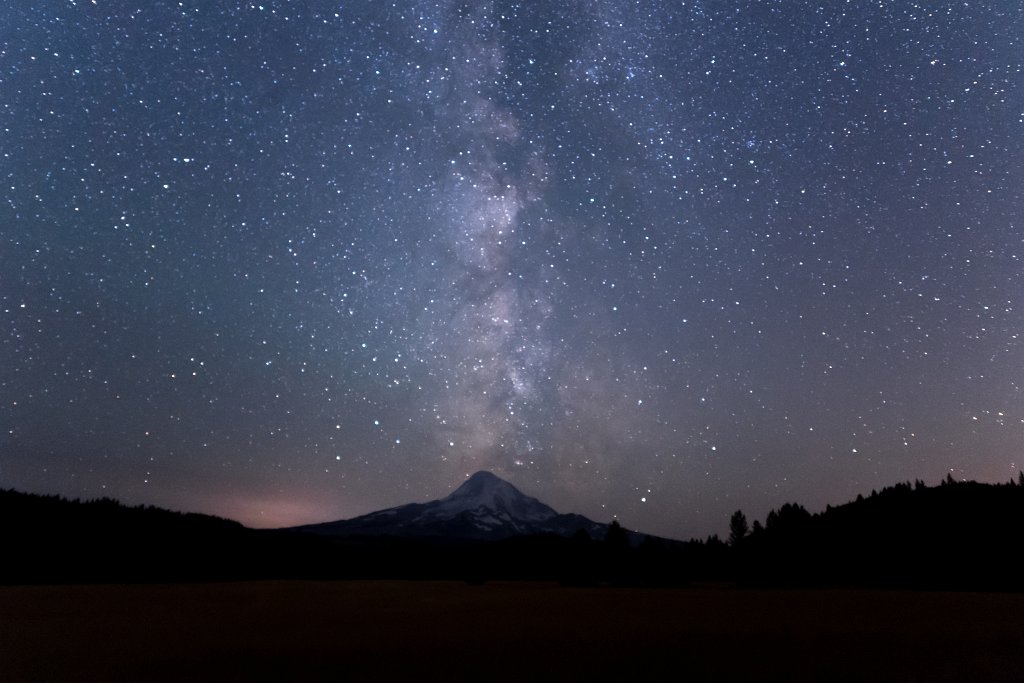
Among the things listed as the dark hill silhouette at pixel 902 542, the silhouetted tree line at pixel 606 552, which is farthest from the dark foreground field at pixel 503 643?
the silhouetted tree line at pixel 606 552

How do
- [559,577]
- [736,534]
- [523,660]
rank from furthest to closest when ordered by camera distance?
[736,534] < [559,577] < [523,660]

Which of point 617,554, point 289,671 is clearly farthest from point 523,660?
point 617,554

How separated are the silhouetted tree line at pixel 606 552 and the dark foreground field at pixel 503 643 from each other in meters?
35.8

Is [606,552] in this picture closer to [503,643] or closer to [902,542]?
[902,542]

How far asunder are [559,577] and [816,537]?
1260 inches

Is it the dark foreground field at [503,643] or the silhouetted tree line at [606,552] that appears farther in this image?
the silhouetted tree line at [606,552]

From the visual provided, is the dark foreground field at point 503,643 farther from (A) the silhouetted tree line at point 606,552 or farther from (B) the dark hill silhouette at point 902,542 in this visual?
(A) the silhouetted tree line at point 606,552

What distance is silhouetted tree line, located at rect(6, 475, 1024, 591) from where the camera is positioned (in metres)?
59.3

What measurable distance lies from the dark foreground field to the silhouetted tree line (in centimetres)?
3578

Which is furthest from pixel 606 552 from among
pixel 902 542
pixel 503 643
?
pixel 503 643

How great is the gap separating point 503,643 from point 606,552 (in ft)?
225

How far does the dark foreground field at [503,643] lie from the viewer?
13070mm

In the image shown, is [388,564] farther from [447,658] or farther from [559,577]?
[447,658]

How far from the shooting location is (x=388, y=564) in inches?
3369
